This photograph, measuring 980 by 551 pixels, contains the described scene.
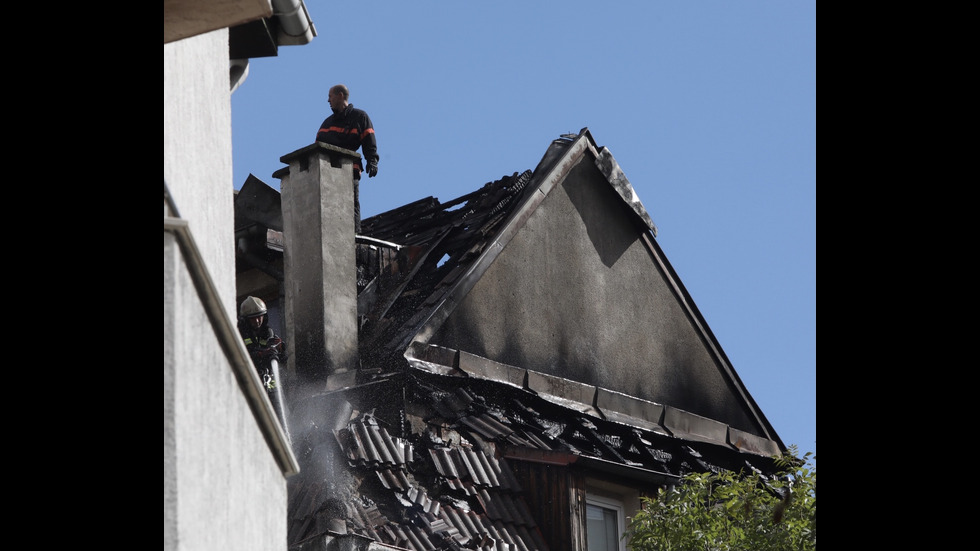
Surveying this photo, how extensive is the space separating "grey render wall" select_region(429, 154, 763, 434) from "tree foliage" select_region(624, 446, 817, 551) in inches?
152

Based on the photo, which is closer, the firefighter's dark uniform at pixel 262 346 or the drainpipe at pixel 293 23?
the drainpipe at pixel 293 23

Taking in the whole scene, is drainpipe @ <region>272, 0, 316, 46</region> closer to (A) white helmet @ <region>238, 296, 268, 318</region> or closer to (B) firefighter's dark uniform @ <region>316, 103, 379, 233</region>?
(A) white helmet @ <region>238, 296, 268, 318</region>

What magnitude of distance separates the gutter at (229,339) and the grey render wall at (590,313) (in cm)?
868

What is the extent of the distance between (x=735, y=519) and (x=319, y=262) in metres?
4.98

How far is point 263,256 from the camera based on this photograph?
15.3 metres

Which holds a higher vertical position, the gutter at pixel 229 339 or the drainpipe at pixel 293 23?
the drainpipe at pixel 293 23

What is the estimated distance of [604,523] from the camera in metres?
14.0

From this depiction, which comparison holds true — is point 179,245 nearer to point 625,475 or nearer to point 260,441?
point 260,441

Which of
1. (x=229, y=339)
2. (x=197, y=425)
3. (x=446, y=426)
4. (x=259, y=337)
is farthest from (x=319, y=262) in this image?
(x=197, y=425)

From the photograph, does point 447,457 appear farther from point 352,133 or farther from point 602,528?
point 352,133

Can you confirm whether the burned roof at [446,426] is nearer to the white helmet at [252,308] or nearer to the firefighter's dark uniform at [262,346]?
the firefighter's dark uniform at [262,346]

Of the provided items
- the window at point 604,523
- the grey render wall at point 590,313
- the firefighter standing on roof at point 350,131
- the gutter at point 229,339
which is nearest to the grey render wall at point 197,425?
the gutter at point 229,339

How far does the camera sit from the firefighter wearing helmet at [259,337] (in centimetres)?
1224

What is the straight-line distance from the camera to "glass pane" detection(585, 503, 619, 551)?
1377 centimetres
